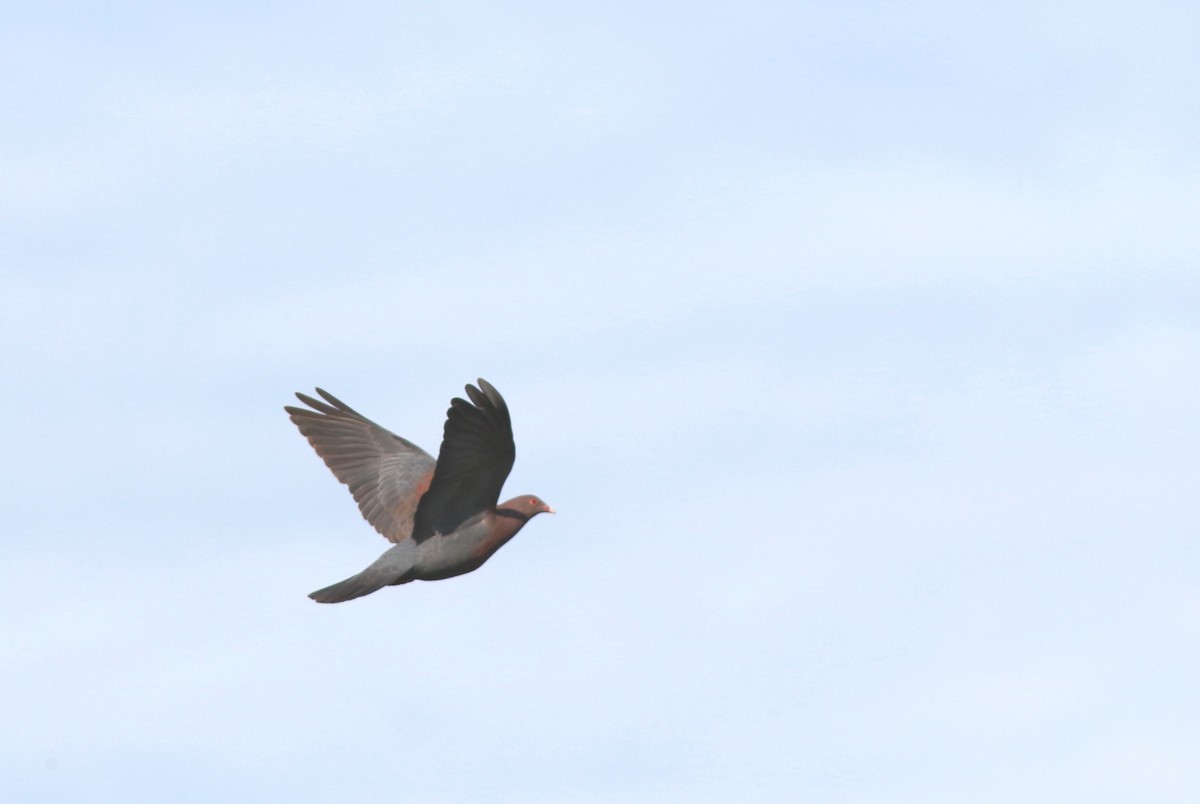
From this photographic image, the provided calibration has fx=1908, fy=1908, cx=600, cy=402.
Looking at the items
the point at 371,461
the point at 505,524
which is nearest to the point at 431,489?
the point at 505,524

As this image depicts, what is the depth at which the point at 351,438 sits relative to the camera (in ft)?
77.8

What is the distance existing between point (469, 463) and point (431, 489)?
1.97ft

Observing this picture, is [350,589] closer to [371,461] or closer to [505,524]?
[505,524]

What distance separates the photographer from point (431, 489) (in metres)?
19.8

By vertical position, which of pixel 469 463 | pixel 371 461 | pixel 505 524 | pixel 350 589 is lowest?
pixel 350 589

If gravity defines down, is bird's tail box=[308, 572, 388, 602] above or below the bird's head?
below

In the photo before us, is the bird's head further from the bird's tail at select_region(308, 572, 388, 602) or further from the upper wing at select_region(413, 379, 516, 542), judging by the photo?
the bird's tail at select_region(308, 572, 388, 602)

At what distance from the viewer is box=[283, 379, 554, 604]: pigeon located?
62.1ft

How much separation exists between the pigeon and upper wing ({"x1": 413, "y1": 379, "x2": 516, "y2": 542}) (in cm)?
1

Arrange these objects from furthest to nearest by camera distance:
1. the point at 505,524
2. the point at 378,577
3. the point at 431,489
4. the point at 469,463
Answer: the point at 505,524
the point at 378,577
the point at 431,489
the point at 469,463

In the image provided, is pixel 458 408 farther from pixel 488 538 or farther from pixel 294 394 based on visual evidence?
pixel 294 394

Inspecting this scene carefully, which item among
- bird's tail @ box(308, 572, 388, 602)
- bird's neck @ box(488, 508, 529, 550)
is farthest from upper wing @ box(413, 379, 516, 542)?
bird's tail @ box(308, 572, 388, 602)

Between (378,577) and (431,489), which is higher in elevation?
(431,489)

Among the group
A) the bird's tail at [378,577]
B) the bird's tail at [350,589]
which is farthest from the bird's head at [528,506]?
the bird's tail at [350,589]
